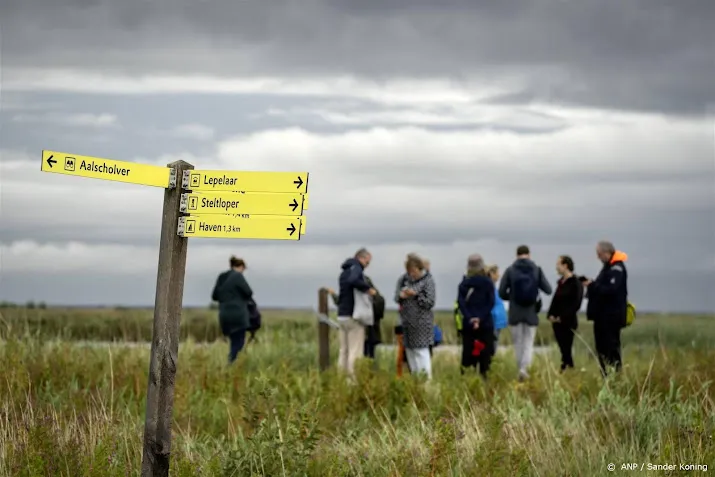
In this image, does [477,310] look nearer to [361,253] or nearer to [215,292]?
[361,253]

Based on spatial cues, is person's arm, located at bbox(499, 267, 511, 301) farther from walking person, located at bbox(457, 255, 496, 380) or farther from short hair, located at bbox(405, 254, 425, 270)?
short hair, located at bbox(405, 254, 425, 270)

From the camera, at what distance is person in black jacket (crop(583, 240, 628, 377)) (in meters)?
14.1

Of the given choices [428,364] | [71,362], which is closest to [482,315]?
[428,364]

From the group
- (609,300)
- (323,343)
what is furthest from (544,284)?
(323,343)

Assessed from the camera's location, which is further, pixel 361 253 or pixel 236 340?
pixel 236 340

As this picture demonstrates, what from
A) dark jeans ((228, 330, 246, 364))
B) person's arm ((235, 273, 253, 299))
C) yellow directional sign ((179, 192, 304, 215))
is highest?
yellow directional sign ((179, 192, 304, 215))

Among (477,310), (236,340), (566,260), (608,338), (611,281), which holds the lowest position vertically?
(236,340)

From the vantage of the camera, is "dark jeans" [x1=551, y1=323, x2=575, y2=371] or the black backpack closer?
"dark jeans" [x1=551, y1=323, x2=575, y2=371]

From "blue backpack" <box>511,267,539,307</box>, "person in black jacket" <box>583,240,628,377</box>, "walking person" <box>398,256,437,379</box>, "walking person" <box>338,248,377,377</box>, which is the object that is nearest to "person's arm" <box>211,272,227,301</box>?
"walking person" <box>338,248,377,377</box>

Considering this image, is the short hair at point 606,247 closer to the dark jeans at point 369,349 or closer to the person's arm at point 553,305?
the person's arm at point 553,305

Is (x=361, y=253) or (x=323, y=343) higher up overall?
(x=361, y=253)

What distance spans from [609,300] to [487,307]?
5.55 feet

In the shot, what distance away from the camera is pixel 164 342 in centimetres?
657

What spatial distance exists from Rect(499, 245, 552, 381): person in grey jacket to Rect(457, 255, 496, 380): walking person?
98 centimetres
